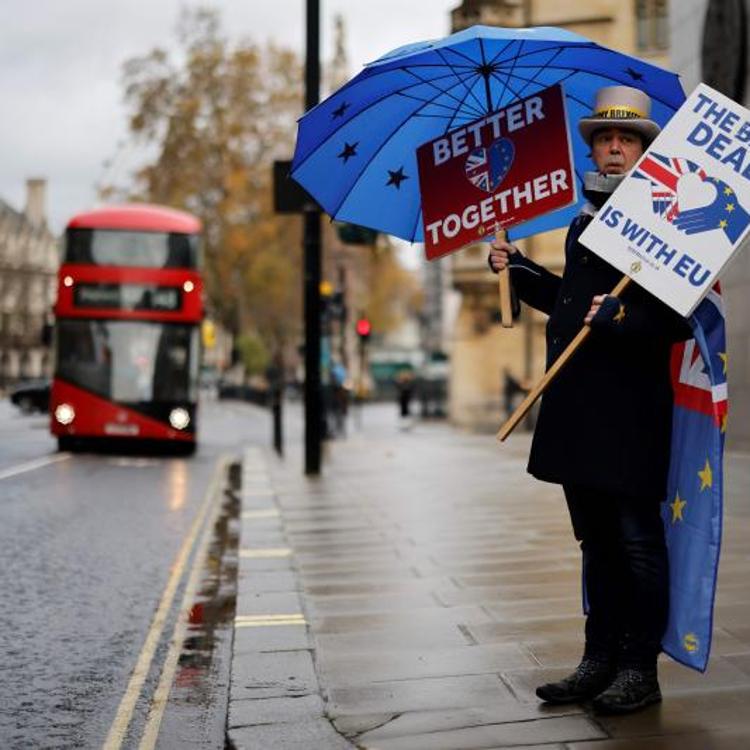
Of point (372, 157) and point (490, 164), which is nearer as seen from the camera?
point (490, 164)

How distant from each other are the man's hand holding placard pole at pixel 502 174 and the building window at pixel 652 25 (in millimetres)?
26991

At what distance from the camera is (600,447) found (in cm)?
420

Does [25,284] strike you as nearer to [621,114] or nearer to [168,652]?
[168,652]

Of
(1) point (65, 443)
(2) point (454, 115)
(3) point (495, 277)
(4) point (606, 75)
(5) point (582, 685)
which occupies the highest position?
(3) point (495, 277)

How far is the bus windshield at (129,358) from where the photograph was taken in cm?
2053

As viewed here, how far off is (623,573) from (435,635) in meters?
1.47

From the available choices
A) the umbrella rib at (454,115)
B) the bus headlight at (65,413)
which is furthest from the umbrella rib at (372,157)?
the bus headlight at (65,413)

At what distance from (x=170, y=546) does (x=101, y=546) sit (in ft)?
1.49

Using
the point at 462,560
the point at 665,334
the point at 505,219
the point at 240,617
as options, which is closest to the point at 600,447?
the point at 665,334

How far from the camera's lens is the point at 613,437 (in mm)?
4191

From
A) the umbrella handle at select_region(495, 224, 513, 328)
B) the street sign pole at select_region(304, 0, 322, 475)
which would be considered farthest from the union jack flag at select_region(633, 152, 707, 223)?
the street sign pole at select_region(304, 0, 322, 475)

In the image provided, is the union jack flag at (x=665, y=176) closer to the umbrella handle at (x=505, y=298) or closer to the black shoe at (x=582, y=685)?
the umbrella handle at (x=505, y=298)

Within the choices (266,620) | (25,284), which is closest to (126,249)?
(266,620)

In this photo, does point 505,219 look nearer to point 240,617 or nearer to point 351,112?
point 351,112
